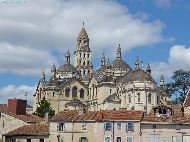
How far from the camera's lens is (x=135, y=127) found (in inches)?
2776

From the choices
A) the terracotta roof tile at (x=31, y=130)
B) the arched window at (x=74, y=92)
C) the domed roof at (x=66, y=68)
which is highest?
the domed roof at (x=66, y=68)

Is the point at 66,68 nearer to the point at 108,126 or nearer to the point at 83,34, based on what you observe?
the point at 83,34

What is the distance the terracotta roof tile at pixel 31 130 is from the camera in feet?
242

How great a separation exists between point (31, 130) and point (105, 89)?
64339 mm

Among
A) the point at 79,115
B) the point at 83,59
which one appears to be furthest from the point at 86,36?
the point at 79,115

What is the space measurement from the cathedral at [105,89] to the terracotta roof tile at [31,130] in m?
43.4

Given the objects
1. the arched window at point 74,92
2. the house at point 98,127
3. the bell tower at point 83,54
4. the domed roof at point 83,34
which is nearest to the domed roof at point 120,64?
the arched window at point 74,92

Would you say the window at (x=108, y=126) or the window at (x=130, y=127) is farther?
the window at (x=108, y=126)

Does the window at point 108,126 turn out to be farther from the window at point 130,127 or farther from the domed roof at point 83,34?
the domed roof at point 83,34

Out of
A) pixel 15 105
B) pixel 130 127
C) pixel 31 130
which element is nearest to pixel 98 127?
pixel 130 127

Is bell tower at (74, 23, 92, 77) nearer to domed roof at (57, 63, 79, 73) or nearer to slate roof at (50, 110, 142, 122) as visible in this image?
domed roof at (57, 63, 79, 73)

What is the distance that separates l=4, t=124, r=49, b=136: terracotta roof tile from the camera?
242ft

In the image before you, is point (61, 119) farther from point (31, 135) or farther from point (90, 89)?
point (90, 89)

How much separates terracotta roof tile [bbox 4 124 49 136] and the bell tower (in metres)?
109
